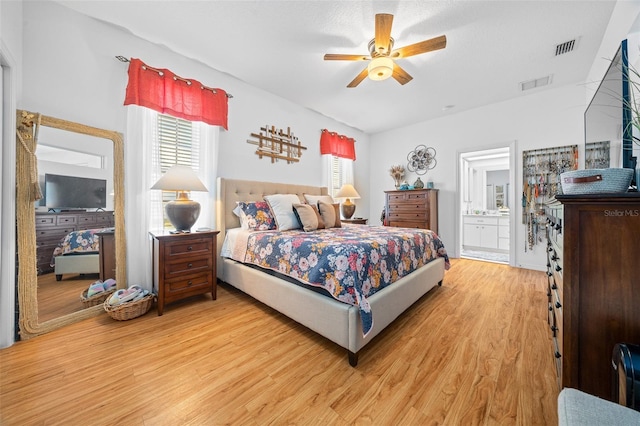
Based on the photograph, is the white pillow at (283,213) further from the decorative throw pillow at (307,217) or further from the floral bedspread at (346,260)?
the floral bedspread at (346,260)

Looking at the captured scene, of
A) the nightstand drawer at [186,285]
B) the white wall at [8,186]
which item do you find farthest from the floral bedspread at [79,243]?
the nightstand drawer at [186,285]

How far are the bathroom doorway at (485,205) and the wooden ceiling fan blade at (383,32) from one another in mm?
3586

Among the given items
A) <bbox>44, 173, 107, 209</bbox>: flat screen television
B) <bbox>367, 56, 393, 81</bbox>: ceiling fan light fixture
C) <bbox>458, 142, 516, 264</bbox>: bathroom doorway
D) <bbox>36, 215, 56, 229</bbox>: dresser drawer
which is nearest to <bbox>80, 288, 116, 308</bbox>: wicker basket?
<bbox>36, 215, 56, 229</bbox>: dresser drawer

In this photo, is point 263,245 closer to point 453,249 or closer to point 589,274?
point 589,274

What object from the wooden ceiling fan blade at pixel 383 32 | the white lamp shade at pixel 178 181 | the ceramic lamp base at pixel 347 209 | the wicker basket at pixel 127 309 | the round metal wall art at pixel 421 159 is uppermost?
the wooden ceiling fan blade at pixel 383 32

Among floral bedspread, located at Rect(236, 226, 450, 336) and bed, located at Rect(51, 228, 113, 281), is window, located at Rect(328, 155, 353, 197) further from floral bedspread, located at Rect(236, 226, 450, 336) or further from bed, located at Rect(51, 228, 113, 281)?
bed, located at Rect(51, 228, 113, 281)

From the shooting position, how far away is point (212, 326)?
2008 millimetres

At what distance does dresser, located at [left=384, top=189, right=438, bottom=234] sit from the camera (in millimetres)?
4301

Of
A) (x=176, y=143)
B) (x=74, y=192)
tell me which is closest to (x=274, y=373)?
(x=74, y=192)

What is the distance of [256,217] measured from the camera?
2.78 m

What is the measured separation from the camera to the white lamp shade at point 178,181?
2227mm

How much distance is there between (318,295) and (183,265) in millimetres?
1459

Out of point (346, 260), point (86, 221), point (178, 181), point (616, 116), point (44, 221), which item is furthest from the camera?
point (178, 181)

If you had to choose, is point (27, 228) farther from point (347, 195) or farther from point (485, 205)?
point (485, 205)
